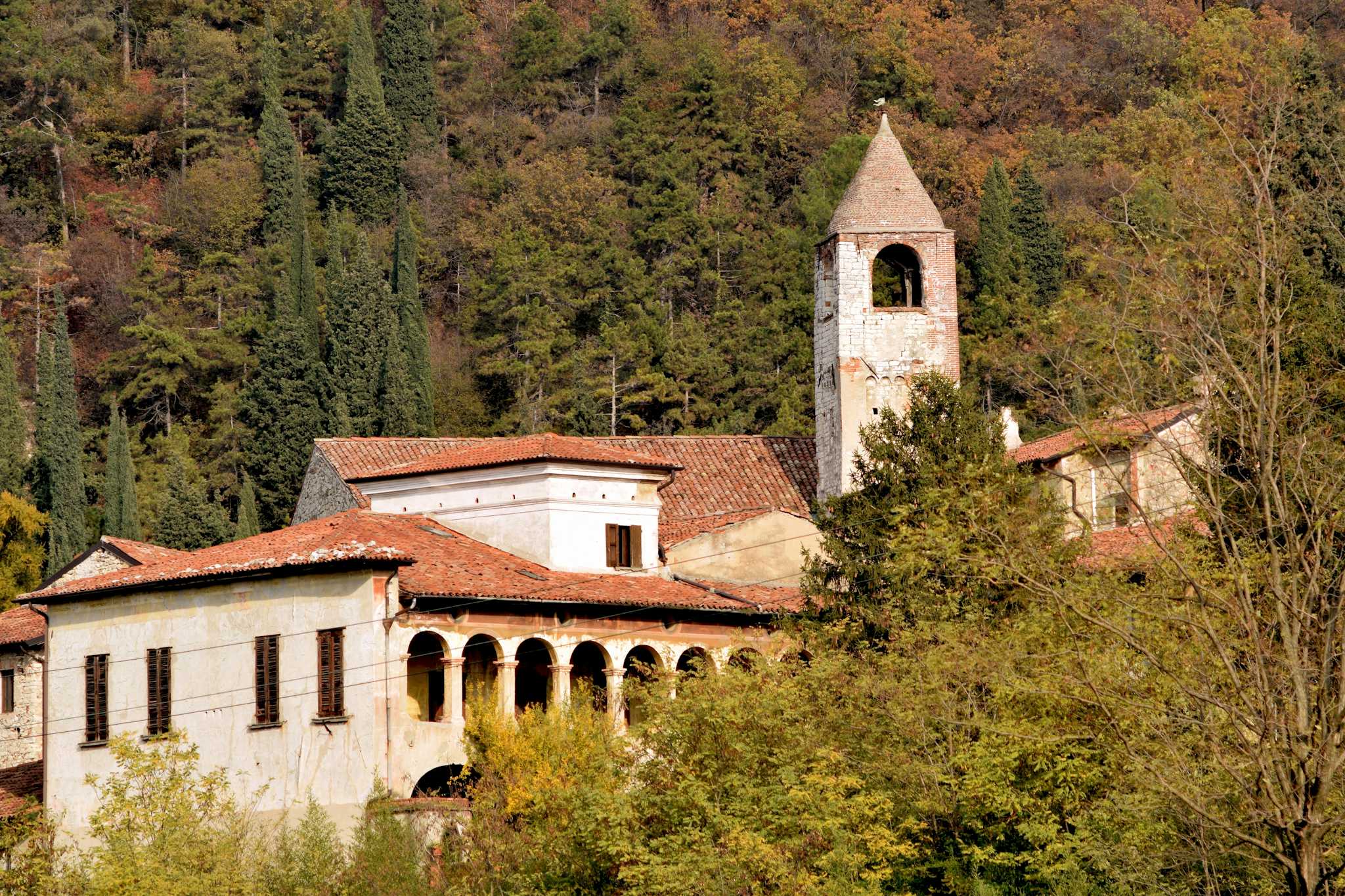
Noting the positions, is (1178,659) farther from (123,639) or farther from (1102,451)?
(123,639)

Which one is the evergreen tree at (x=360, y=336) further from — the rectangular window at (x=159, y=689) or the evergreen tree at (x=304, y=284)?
the rectangular window at (x=159, y=689)

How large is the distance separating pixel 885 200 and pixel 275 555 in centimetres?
1773

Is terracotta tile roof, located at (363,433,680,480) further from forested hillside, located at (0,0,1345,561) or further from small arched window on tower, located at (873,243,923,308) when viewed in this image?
forested hillside, located at (0,0,1345,561)

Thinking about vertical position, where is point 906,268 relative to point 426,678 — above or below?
above

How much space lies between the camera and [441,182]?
9050cm

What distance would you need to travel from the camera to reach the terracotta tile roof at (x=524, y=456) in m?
41.1

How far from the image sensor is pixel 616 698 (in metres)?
37.4

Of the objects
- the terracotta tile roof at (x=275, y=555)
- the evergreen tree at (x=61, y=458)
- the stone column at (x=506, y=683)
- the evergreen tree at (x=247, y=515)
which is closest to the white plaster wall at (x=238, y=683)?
the terracotta tile roof at (x=275, y=555)

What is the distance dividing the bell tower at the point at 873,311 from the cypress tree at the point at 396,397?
18956mm

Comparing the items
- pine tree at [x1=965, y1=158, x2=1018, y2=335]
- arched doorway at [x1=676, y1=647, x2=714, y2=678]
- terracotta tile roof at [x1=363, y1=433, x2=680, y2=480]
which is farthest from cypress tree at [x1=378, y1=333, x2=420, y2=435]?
arched doorway at [x1=676, y1=647, x2=714, y2=678]

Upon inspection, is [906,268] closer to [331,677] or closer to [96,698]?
[331,677]

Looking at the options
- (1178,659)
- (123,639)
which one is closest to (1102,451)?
(1178,659)

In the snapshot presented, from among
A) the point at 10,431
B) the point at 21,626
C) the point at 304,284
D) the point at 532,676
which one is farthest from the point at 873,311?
the point at 304,284

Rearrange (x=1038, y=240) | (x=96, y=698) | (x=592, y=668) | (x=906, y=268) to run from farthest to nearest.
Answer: (x=1038, y=240) < (x=906, y=268) < (x=592, y=668) < (x=96, y=698)
